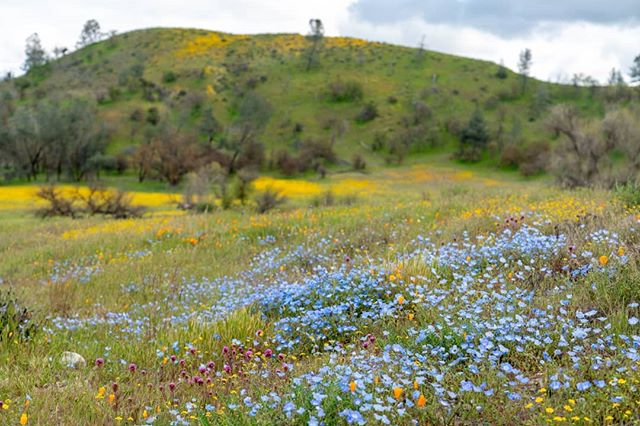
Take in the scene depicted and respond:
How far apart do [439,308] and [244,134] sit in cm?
5514

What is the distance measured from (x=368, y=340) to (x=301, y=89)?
78.3m

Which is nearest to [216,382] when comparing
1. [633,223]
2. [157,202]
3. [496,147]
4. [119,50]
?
[633,223]

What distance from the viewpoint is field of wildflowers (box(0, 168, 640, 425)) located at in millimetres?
2885

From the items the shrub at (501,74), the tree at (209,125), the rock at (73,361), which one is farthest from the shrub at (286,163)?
the rock at (73,361)

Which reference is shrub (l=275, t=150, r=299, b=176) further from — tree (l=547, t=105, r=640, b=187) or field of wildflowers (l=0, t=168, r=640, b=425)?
field of wildflowers (l=0, t=168, r=640, b=425)

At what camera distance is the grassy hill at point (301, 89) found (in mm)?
65562

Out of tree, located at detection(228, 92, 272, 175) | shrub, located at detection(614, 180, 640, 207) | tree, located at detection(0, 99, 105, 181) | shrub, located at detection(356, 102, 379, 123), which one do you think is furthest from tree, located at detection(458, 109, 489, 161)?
shrub, located at detection(614, 180, 640, 207)

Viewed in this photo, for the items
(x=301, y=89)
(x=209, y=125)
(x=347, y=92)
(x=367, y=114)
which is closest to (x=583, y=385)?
(x=209, y=125)

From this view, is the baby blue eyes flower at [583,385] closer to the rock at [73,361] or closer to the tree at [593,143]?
the rock at [73,361]

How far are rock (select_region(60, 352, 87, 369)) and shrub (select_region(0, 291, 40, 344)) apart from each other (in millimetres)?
740

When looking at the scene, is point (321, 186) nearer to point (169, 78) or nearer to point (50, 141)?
point (50, 141)

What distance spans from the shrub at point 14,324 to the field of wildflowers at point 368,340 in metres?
0.04

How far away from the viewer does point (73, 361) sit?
4273mm

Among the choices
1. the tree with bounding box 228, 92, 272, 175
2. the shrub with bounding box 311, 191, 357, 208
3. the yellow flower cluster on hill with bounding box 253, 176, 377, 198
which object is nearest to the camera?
the shrub with bounding box 311, 191, 357, 208
